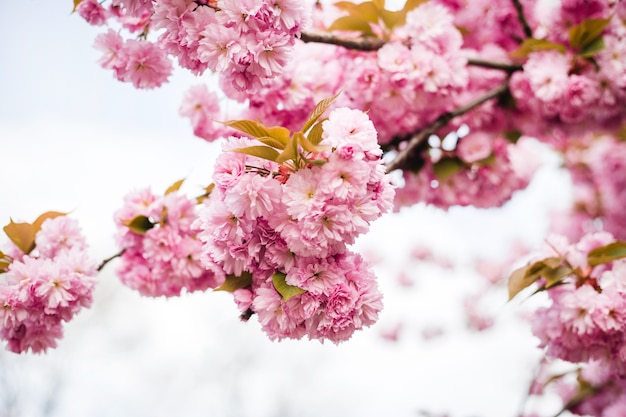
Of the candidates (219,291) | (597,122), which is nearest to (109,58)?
(219,291)

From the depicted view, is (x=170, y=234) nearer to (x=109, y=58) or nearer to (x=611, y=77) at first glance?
(x=109, y=58)

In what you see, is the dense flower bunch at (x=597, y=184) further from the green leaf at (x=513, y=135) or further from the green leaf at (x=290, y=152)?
the green leaf at (x=290, y=152)

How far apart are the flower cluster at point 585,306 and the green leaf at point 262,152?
0.86 metres

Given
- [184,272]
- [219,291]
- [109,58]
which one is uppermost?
[109,58]

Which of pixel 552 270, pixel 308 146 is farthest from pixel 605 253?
pixel 308 146

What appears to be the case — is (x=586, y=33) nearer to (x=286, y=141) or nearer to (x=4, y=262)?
(x=286, y=141)

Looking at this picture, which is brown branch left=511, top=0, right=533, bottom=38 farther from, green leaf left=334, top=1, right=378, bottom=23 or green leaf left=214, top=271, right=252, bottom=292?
green leaf left=214, top=271, right=252, bottom=292

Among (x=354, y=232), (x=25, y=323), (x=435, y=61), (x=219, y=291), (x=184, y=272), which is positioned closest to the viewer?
(x=354, y=232)

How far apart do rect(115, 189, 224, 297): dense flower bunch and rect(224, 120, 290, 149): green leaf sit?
0.63 meters

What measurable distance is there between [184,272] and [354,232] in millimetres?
736

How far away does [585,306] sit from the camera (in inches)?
55.7

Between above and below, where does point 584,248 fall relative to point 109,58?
below

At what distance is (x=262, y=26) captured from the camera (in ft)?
3.31

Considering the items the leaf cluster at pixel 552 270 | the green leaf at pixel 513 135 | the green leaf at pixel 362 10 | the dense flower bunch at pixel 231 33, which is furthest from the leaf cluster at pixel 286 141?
the green leaf at pixel 513 135
